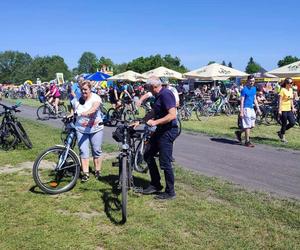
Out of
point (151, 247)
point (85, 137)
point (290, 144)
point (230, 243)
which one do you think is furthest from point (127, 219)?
point (290, 144)

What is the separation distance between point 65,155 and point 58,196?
0.64 meters

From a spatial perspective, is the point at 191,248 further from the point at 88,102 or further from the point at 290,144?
the point at 290,144

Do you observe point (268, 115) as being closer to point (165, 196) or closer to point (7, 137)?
point (7, 137)

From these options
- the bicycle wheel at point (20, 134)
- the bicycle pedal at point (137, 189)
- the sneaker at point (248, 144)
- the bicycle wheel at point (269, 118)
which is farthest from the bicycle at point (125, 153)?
the bicycle wheel at point (269, 118)

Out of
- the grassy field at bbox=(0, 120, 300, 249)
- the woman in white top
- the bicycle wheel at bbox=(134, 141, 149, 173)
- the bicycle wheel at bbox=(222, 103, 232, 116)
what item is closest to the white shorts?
the grassy field at bbox=(0, 120, 300, 249)

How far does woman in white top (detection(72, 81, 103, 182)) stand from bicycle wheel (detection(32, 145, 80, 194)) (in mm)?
350

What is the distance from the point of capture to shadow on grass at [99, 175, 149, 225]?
206 inches

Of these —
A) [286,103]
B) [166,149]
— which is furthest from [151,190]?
[286,103]

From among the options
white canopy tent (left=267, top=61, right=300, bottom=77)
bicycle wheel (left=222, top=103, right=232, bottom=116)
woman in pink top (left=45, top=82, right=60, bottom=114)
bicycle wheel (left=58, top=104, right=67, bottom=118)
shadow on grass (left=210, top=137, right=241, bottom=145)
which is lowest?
shadow on grass (left=210, top=137, right=241, bottom=145)

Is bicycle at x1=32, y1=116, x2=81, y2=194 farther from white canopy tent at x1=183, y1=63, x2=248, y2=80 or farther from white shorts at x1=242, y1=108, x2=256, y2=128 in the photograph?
white canopy tent at x1=183, y1=63, x2=248, y2=80

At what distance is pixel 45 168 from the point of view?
678cm

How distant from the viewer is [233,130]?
15000mm

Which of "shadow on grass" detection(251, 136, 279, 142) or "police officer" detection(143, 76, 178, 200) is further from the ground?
"police officer" detection(143, 76, 178, 200)

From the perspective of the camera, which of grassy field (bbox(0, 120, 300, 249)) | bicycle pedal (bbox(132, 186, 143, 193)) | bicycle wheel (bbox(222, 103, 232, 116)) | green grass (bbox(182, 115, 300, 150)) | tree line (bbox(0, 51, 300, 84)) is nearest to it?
grassy field (bbox(0, 120, 300, 249))
